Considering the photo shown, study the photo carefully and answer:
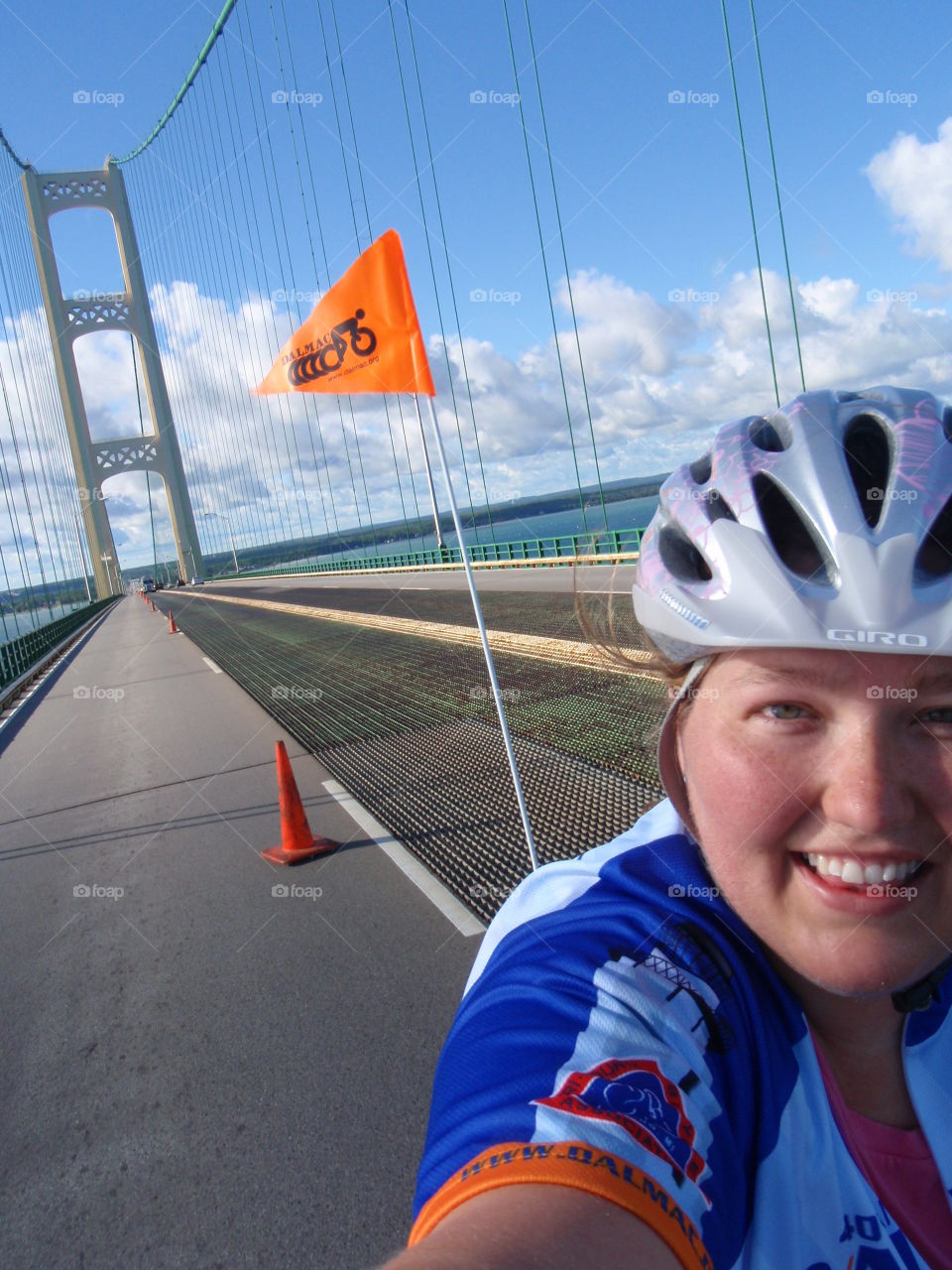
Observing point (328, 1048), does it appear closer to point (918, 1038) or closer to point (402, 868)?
point (402, 868)

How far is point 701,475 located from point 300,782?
607 centimetres

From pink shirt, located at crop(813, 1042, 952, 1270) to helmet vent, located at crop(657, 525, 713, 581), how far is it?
2.81ft

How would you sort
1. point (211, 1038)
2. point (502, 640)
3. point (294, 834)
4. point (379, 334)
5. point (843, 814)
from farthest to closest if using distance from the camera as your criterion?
point (502, 640), point (294, 834), point (379, 334), point (211, 1038), point (843, 814)

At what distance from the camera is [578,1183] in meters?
0.99

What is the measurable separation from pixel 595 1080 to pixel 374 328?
13.9 feet

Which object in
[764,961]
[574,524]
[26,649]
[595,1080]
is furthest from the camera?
[574,524]

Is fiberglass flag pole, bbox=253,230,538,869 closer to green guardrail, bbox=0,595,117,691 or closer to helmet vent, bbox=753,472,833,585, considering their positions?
helmet vent, bbox=753,472,833,585

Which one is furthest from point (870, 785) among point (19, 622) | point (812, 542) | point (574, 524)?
point (574, 524)

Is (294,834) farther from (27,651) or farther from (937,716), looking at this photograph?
(27,651)

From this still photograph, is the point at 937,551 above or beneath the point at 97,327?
beneath

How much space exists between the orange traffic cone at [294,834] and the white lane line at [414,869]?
346 mm

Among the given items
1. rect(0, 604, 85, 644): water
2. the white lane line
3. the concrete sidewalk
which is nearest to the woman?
the concrete sidewalk

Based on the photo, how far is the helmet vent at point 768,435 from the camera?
1663 millimetres

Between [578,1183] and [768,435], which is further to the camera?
[768,435]
